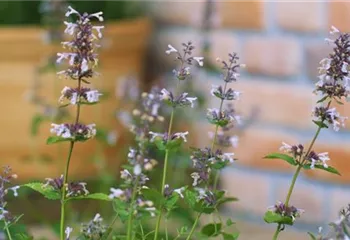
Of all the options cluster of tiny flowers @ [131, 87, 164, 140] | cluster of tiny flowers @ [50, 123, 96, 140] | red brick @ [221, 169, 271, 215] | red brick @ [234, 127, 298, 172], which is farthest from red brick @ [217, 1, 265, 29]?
cluster of tiny flowers @ [50, 123, 96, 140]

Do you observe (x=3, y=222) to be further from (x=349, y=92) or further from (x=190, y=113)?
(x=190, y=113)

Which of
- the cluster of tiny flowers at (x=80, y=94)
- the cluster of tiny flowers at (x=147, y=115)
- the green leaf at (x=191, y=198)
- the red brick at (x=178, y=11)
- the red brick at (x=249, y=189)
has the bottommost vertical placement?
the red brick at (x=249, y=189)

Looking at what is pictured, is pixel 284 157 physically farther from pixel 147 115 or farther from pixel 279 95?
pixel 279 95

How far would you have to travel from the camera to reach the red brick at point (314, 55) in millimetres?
1835

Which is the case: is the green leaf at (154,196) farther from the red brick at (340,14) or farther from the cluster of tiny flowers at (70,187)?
the red brick at (340,14)

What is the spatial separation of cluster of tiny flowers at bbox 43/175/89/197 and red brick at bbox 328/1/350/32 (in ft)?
3.62

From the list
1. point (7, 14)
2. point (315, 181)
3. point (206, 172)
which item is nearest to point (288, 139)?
point (315, 181)

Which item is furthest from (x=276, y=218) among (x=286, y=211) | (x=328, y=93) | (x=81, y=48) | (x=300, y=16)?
(x=300, y=16)

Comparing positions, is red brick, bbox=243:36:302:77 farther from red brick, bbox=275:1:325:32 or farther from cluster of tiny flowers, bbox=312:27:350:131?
cluster of tiny flowers, bbox=312:27:350:131

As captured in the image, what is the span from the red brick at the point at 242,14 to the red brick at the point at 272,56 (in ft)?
0.12

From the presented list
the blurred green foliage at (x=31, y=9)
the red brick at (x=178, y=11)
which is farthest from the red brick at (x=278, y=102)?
the blurred green foliage at (x=31, y=9)

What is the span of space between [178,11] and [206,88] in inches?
9.6

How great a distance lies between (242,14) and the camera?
2.04m

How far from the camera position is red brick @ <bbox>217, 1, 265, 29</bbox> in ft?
6.55
